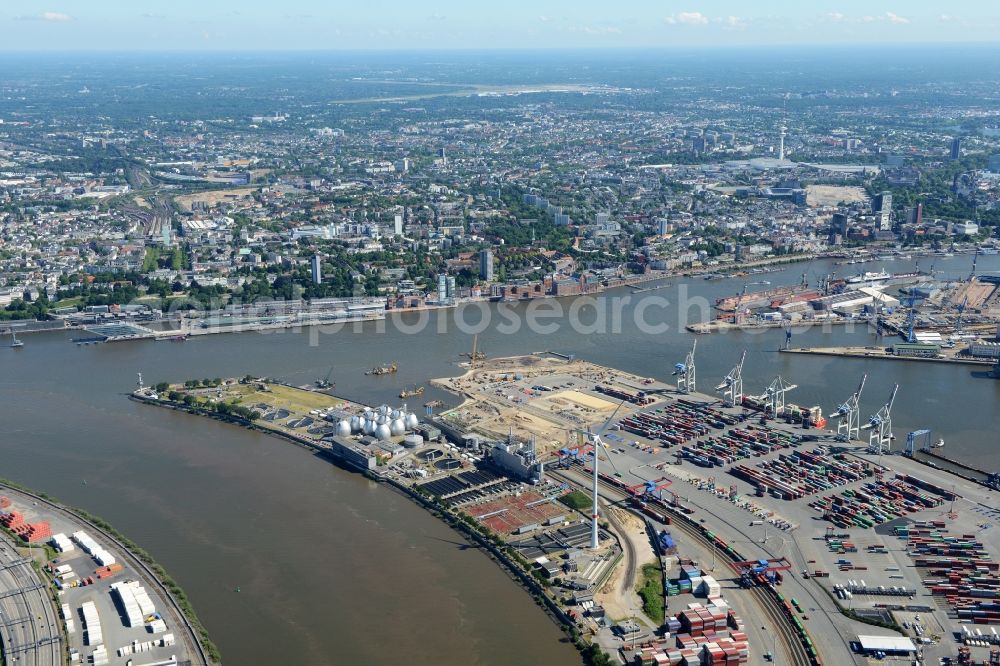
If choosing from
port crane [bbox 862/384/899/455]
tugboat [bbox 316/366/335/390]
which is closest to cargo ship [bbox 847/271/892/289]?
port crane [bbox 862/384/899/455]

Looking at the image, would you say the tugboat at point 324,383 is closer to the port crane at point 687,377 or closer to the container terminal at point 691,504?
the container terminal at point 691,504

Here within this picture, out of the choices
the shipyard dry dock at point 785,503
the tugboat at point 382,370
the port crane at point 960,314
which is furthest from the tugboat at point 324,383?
the port crane at point 960,314

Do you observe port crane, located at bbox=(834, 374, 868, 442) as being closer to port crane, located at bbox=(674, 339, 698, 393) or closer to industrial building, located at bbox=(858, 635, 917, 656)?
port crane, located at bbox=(674, 339, 698, 393)

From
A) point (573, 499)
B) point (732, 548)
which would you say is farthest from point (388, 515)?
point (732, 548)

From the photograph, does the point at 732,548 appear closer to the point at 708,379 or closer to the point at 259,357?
the point at 708,379

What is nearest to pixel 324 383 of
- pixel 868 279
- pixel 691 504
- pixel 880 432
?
pixel 691 504

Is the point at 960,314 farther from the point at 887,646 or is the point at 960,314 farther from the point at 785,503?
the point at 887,646
